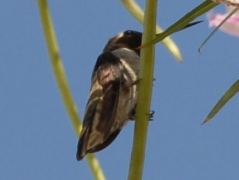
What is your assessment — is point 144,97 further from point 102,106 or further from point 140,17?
point 102,106

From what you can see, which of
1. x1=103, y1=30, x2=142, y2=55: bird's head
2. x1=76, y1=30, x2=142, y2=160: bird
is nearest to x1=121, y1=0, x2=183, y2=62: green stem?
x1=76, y1=30, x2=142, y2=160: bird

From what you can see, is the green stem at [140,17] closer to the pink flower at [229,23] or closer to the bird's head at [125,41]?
the pink flower at [229,23]

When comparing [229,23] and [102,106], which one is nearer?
[229,23]

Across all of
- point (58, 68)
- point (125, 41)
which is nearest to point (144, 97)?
point (58, 68)

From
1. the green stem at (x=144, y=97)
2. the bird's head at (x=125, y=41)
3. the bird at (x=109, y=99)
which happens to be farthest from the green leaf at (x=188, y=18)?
the bird's head at (x=125, y=41)

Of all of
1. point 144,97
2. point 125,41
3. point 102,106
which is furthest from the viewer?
point 125,41

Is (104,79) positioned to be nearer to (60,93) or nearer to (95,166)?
(60,93)
